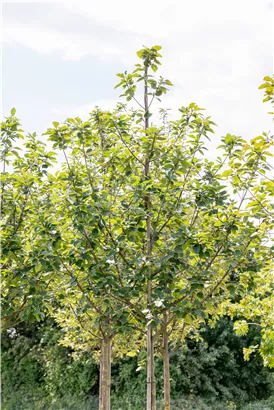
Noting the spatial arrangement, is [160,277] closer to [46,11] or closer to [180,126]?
[180,126]

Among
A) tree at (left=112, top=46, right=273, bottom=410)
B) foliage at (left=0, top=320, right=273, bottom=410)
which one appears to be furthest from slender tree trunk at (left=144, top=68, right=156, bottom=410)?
foliage at (left=0, top=320, right=273, bottom=410)

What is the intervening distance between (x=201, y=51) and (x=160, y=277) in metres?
2.50

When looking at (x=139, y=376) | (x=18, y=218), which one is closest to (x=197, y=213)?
(x=18, y=218)

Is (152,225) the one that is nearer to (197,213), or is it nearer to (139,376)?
(197,213)

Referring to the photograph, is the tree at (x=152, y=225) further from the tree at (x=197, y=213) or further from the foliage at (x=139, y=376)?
the foliage at (x=139, y=376)

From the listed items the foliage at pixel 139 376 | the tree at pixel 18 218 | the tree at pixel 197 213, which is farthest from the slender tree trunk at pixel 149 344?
the foliage at pixel 139 376

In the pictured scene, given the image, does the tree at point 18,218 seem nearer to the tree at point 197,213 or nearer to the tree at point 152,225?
the tree at point 152,225

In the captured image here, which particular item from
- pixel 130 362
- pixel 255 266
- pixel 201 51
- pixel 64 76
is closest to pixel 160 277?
pixel 255 266

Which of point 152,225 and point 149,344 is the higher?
point 152,225

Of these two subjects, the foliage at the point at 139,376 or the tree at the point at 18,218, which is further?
the foliage at the point at 139,376

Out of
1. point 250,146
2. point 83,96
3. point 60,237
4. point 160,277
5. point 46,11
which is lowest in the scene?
point 160,277

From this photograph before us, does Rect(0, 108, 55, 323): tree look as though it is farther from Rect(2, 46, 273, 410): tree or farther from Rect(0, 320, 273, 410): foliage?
Rect(0, 320, 273, 410): foliage

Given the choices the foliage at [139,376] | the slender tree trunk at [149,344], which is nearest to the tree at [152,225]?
the slender tree trunk at [149,344]

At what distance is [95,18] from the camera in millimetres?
4578
